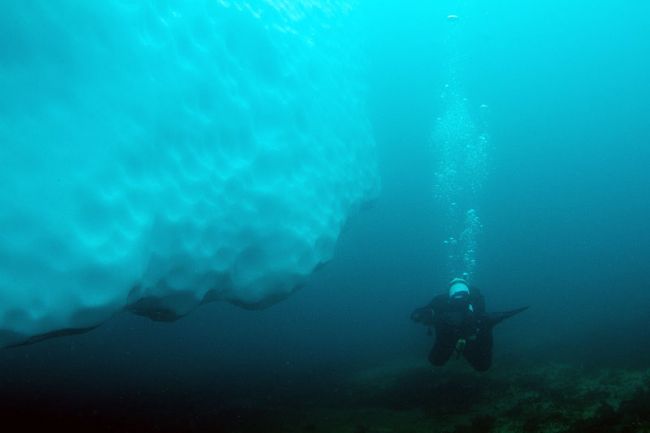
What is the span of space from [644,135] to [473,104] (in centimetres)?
1578

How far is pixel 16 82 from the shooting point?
345 centimetres

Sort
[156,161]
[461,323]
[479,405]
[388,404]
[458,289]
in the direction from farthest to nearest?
[388,404]
[479,405]
[458,289]
[461,323]
[156,161]

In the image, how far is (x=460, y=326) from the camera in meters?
5.97

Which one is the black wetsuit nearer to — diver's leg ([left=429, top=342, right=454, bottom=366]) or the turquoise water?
diver's leg ([left=429, top=342, right=454, bottom=366])

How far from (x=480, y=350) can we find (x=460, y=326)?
2.15 feet

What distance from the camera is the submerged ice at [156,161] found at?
11.0 feet

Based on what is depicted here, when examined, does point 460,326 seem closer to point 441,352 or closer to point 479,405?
point 441,352

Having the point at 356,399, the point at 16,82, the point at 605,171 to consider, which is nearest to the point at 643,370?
the point at 356,399

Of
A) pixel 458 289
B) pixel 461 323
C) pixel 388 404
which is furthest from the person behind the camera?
pixel 388 404

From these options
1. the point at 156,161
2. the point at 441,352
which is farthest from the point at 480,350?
the point at 156,161

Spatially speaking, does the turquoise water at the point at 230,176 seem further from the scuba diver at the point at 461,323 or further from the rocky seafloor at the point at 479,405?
the scuba diver at the point at 461,323

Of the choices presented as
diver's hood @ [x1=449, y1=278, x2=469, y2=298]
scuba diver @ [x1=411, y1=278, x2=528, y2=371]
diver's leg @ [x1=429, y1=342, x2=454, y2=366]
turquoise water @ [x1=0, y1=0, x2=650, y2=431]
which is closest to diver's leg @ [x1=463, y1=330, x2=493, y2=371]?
scuba diver @ [x1=411, y1=278, x2=528, y2=371]

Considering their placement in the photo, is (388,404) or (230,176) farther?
(388,404)

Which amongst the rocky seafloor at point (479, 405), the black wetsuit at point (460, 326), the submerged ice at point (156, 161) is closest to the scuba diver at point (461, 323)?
the black wetsuit at point (460, 326)
